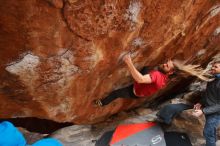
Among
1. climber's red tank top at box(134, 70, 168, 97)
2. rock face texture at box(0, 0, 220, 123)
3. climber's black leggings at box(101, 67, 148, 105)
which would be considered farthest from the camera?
climber's black leggings at box(101, 67, 148, 105)

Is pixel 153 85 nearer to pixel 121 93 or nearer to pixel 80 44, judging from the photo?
pixel 121 93

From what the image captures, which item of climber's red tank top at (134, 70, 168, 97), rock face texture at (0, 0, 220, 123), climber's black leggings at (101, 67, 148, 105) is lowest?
climber's red tank top at (134, 70, 168, 97)

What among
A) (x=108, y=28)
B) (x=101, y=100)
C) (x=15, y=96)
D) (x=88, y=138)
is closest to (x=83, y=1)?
(x=108, y=28)

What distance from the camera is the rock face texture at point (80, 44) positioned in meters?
3.34

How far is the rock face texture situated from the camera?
334 centimetres

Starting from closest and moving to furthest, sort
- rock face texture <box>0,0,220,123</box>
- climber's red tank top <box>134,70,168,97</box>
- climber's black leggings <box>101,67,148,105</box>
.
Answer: rock face texture <box>0,0,220,123</box>, climber's red tank top <box>134,70,168,97</box>, climber's black leggings <box>101,67,148,105</box>

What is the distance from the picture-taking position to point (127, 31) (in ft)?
13.1

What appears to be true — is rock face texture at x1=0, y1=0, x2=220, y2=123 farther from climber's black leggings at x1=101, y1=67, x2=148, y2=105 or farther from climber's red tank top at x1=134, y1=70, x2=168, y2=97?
climber's red tank top at x1=134, y1=70, x2=168, y2=97

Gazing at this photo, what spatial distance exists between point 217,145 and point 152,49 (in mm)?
1893

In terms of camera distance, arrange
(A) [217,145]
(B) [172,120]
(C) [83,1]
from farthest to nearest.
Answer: (B) [172,120] < (A) [217,145] < (C) [83,1]

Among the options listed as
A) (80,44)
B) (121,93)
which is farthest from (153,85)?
(80,44)

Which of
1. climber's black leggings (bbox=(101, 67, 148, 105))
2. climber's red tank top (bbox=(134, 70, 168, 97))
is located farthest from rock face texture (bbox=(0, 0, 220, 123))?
climber's red tank top (bbox=(134, 70, 168, 97))

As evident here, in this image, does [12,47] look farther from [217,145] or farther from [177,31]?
[217,145]

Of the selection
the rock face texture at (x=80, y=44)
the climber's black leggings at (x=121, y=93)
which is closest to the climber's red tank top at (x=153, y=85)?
the climber's black leggings at (x=121, y=93)
